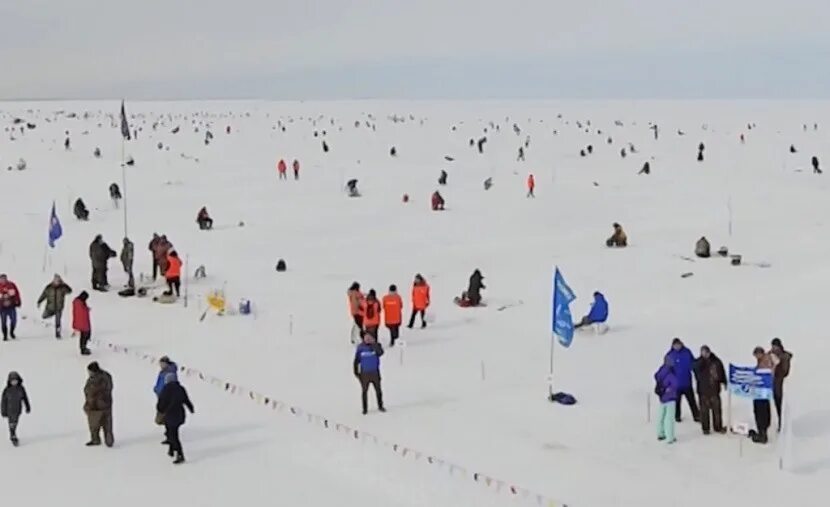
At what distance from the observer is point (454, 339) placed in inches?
813

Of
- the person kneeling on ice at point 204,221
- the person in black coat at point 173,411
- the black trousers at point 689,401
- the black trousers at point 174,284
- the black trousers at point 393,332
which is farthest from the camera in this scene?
the person kneeling on ice at point 204,221

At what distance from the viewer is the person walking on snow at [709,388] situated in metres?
14.6

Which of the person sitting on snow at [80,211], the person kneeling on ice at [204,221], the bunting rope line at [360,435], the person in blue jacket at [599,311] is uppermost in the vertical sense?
the person sitting on snow at [80,211]

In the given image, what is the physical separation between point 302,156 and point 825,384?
41084 millimetres

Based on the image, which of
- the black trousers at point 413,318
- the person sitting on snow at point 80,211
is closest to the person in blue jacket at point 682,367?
the black trousers at point 413,318

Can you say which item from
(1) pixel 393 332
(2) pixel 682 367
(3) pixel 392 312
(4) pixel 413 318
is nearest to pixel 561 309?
(2) pixel 682 367

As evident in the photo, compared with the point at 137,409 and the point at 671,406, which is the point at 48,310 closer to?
the point at 137,409

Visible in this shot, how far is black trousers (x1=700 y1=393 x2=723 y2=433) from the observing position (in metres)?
14.6

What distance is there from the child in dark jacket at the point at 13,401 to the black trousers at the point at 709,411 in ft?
30.3

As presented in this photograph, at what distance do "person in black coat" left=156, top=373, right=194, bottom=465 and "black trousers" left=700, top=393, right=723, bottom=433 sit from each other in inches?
278

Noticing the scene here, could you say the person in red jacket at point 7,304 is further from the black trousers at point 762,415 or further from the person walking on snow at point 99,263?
the black trousers at point 762,415

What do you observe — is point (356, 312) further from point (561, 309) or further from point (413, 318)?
point (561, 309)

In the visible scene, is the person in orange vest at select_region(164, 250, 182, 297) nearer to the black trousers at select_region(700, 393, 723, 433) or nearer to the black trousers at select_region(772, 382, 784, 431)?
the black trousers at select_region(700, 393, 723, 433)

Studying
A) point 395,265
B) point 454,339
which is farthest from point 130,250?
point 454,339
